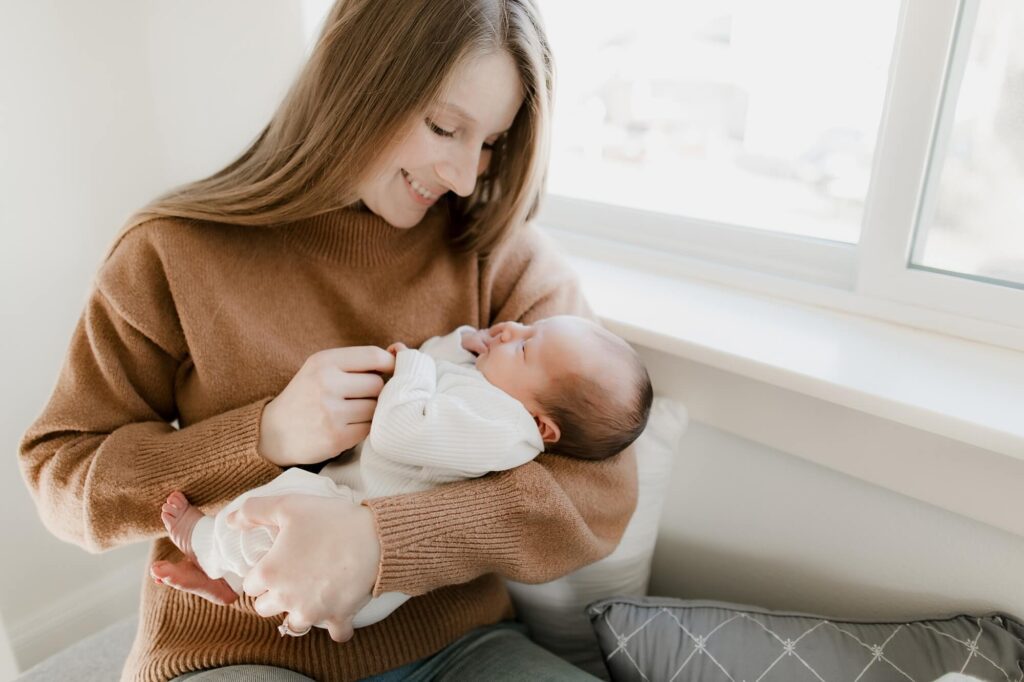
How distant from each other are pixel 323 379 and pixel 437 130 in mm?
385

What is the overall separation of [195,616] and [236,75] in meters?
1.26

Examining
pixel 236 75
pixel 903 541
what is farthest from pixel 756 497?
pixel 236 75

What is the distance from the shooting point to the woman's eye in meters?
1.05

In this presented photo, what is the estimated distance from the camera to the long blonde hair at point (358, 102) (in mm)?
988

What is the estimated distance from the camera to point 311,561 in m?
0.87

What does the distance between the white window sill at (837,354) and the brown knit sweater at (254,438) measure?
0.63ft

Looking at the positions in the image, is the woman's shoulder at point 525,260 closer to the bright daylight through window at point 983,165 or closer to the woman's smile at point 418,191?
the woman's smile at point 418,191

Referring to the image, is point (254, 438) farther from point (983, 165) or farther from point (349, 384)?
point (983, 165)

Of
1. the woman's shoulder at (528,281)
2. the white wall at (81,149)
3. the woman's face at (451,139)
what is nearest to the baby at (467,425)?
the woman's shoulder at (528,281)

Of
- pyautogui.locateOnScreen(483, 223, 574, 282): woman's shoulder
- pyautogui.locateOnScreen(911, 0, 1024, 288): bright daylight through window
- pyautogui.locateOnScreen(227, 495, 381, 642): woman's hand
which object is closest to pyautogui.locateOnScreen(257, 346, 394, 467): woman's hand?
pyautogui.locateOnScreen(227, 495, 381, 642): woman's hand

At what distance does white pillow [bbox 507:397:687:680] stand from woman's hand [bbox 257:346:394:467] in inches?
17.8

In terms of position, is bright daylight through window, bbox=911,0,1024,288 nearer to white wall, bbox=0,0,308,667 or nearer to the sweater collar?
the sweater collar

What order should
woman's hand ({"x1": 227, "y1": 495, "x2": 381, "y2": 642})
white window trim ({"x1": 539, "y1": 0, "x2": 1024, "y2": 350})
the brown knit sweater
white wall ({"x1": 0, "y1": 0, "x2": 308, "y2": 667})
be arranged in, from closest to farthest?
1. woman's hand ({"x1": 227, "y1": 495, "x2": 381, "y2": 642})
2. the brown knit sweater
3. white window trim ({"x1": 539, "y1": 0, "x2": 1024, "y2": 350})
4. white wall ({"x1": 0, "y1": 0, "x2": 308, "y2": 667})

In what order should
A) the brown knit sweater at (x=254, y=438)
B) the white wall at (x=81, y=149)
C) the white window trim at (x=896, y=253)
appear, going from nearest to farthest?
the brown knit sweater at (x=254, y=438) < the white window trim at (x=896, y=253) < the white wall at (x=81, y=149)
